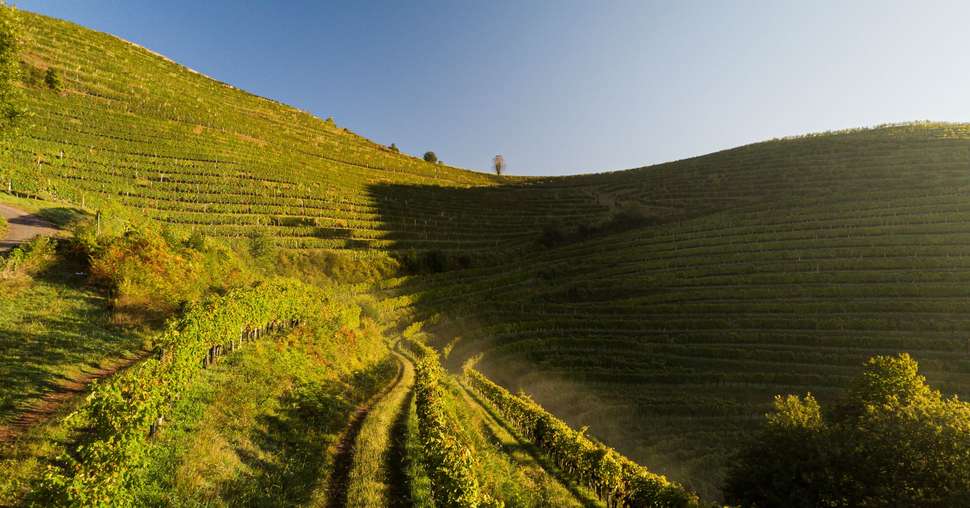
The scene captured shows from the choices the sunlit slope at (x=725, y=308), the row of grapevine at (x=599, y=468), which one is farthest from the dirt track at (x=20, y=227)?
the sunlit slope at (x=725, y=308)

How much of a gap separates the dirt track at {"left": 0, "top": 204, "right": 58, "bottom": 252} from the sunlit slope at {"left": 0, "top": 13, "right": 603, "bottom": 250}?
1239 centimetres

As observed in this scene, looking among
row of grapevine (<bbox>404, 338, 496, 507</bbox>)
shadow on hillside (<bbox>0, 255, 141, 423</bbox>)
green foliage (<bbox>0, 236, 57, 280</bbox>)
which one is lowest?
row of grapevine (<bbox>404, 338, 496, 507</bbox>)

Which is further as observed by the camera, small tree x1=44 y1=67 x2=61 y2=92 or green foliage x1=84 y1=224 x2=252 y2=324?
small tree x1=44 y1=67 x2=61 y2=92

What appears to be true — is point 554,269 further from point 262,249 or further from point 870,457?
point 870,457

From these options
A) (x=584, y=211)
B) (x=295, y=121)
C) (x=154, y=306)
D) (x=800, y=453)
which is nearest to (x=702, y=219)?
(x=584, y=211)

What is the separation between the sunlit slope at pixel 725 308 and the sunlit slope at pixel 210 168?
16209mm

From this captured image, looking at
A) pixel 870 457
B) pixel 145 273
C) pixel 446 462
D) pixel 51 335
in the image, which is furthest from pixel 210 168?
pixel 870 457

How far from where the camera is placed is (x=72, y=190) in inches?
1631

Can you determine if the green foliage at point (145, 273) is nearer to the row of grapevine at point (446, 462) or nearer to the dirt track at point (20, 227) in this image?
the dirt track at point (20, 227)

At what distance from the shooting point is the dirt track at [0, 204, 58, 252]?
19875 mm

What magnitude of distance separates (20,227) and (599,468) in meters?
31.4

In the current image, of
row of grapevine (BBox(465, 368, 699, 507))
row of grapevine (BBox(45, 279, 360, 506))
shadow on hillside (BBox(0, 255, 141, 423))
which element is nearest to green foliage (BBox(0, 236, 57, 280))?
shadow on hillside (BBox(0, 255, 141, 423))

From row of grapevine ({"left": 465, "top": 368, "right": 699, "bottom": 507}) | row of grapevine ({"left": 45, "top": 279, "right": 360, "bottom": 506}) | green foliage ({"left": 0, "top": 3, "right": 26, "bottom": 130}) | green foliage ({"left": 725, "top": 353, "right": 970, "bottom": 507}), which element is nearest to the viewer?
row of grapevine ({"left": 45, "top": 279, "right": 360, "bottom": 506})

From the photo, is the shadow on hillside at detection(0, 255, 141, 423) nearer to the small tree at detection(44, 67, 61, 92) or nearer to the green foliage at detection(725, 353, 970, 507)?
the green foliage at detection(725, 353, 970, 507)
